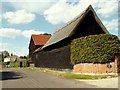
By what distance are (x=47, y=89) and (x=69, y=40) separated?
56.6 feet

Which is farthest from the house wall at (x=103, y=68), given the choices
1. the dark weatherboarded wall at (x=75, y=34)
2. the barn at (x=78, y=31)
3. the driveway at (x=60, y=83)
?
the driveway at (x=60, y=83)

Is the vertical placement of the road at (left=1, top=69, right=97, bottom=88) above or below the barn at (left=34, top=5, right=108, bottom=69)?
below

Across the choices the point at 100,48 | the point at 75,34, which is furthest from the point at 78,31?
the point at 100,48

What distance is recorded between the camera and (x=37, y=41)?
65.7 meters

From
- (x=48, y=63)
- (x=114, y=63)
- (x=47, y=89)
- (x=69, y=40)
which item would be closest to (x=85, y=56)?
(x=114, y=63)

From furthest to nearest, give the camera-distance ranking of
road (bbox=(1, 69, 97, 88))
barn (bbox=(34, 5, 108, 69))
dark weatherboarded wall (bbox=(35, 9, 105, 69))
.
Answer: dark weatherboarded wall (bbox=(35, 9, 105, 69)), barn (bbox=(34, 5, 108, 69)), road (bbox=(1, 69, 97, 88))

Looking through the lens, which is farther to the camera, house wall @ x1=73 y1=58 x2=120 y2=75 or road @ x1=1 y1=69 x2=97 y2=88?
house wall @ x1=73 y1=58 x2=120 y2=75

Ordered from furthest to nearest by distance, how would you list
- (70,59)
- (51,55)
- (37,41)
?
1. (37,41)
2. (51,55)
3. (70,59)

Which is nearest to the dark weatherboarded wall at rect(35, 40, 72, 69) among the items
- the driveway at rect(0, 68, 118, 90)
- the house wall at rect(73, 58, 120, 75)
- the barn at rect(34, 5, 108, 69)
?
the barn at rect(34, 5, 108, 69)

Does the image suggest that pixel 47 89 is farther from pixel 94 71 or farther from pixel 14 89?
pixel 94 71

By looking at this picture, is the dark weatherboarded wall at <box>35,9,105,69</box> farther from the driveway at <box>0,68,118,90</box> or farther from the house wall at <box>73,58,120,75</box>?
the driveway at <box>0,68,118,90</box>

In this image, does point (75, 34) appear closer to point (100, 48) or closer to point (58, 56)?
point (58, 56)

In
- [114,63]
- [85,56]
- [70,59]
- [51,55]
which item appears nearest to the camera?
[114,63]

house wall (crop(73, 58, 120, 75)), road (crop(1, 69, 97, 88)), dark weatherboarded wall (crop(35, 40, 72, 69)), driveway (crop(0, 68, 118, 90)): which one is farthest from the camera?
dark weatherboarded wall (crop(35, 40, 72, 69))
